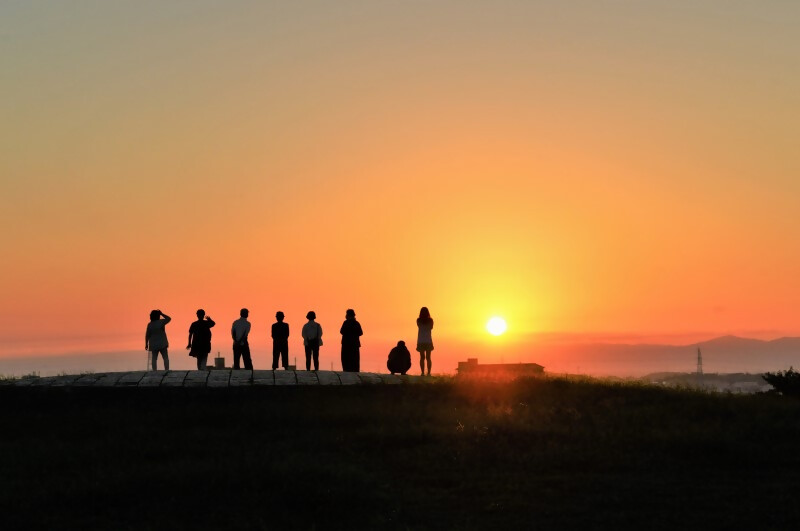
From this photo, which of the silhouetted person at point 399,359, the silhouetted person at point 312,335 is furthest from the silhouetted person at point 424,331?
the silhouetted person at point 312,335

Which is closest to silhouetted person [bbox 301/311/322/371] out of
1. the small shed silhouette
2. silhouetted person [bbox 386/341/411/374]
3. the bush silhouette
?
silhouetted person [bbox 386/341/411/374]

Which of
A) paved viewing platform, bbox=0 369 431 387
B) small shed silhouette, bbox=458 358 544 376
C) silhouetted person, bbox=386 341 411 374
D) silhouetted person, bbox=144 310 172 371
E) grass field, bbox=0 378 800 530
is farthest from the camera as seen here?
small shed silhouette, bbox=458 358 544 376

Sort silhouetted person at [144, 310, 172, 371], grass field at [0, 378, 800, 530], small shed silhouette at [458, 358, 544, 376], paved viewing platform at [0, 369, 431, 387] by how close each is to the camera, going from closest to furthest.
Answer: grass field at [0, 378, 800, 530], paved viewing platform at [0, 369, 431, 387], silhouetted person at [144, 310, 172, 371], small shed silhouette at [458, 358, 544, 376]

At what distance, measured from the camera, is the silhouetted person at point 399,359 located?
35.2 m

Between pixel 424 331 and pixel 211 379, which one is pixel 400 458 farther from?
pixel 424 331

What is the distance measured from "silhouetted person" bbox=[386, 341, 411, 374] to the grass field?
581 centimetres

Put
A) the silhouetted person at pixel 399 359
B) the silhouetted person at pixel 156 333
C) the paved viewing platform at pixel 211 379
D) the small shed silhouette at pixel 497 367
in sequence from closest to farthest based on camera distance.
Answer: the paved viewing platform at pixel 211 379 → the silhouetted person at pixel 156 333 → the silhouetted person at pixel 399 359 → the small shed silhouette at pixel 497 367

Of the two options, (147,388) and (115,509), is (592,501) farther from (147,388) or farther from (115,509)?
(147,388)

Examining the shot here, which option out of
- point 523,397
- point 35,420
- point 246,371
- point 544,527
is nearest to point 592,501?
point 544,527

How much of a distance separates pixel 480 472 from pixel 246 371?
14133mm

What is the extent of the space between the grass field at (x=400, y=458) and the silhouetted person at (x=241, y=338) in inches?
184

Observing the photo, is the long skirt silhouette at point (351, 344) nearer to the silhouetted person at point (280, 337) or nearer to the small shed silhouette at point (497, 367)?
the silhouetted person at point (280, 337)

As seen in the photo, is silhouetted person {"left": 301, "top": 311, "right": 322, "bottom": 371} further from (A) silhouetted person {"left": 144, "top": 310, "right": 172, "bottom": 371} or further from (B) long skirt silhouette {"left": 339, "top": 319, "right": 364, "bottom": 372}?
(A) silhouetted person {"left": 144, "top": 310, "right": 172, "bottom": 371}

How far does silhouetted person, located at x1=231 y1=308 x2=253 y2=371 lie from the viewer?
32.8 m
